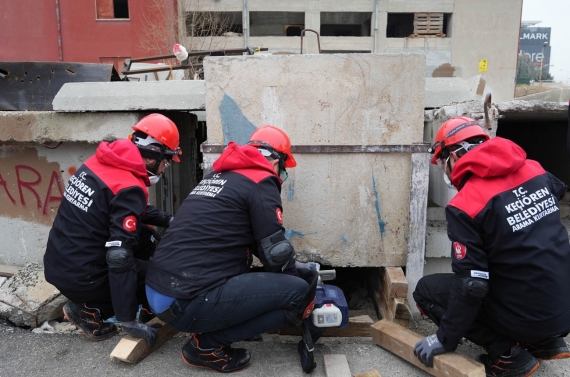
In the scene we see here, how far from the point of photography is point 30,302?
3.55 m

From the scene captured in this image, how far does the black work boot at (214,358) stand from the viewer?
2.89 m

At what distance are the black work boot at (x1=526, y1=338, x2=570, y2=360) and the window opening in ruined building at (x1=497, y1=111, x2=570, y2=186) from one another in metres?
3.83

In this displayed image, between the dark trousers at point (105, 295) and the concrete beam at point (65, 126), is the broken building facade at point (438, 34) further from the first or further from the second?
the dark trousers at point (105, 295)

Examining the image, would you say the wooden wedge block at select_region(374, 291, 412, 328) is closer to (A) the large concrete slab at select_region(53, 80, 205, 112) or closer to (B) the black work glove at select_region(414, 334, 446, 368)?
(B) the black work glove at select_region(414, 334, 446, 368)

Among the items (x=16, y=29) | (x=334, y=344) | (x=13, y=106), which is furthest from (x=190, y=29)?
(x=334, y=344)

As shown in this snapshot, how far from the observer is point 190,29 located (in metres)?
19.0

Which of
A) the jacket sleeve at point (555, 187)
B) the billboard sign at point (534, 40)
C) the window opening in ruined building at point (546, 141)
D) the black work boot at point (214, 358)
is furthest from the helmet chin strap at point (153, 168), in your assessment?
the billboard sign at point (534, 40)

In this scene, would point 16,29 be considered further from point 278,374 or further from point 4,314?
point 278,374

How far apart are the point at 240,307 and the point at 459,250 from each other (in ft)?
4.42

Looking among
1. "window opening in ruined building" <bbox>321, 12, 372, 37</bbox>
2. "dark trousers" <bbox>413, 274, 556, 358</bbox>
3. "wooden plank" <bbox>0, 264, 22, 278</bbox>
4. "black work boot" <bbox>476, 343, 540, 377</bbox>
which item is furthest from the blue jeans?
"window opening in ruined building" <bbox>321, 12, 372, 37</bbox>

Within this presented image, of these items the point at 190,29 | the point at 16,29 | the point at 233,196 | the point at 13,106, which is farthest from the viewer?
the point at 190,29

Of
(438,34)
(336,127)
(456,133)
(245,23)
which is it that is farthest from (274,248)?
(438,34)

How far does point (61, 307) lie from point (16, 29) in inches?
712

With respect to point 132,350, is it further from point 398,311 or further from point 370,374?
point 398,311
